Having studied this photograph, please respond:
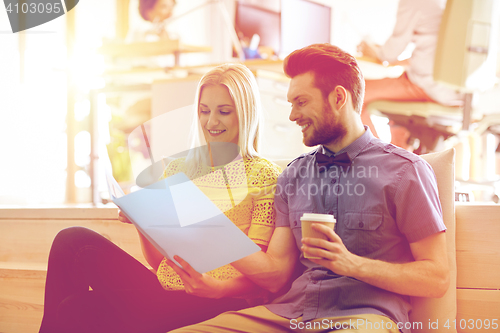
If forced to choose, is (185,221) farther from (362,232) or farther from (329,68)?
(329,68)

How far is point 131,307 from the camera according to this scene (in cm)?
105

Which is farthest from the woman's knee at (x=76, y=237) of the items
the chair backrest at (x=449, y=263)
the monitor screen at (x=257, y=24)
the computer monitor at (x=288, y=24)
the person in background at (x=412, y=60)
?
the monitor screen at (x=257, y=24)

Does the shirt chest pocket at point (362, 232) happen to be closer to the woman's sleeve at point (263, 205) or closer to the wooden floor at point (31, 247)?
the woman's sleeve at point (263, 205)

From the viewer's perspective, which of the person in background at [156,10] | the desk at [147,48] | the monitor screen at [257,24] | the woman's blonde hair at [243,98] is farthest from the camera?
the person in background at [156,10]

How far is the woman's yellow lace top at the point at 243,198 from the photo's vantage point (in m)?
1.05

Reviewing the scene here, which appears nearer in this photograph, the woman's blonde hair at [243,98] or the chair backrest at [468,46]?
the woman's blonde hair at [243,98]

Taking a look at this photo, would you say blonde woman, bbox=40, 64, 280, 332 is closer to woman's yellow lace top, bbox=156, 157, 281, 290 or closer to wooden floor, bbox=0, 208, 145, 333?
woman's yellow lace top, bbox=156, 157, 281, 290

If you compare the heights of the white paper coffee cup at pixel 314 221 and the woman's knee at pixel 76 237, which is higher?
the white paper coffee cup at pixel 314 221

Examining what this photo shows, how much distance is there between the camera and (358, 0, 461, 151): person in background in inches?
94.8

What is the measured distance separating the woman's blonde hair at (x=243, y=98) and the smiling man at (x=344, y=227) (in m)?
0.12

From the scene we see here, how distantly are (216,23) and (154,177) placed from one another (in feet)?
13.8

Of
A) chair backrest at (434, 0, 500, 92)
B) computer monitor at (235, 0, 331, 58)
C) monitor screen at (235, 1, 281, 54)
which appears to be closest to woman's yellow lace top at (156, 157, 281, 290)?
chair backrest at (434, 0, 500, 92)

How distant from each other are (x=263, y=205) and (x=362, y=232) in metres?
0.24

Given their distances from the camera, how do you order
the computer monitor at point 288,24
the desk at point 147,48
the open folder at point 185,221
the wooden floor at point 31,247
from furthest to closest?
1. the computer monitor at point 288,24
2. the desk at point 147,48
3. the wooden floor at point 31,247
4. the open folder at point 185,221
